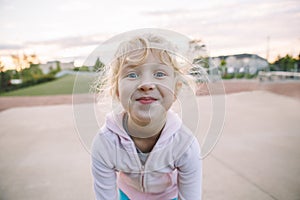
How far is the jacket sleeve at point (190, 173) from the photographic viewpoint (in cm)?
66

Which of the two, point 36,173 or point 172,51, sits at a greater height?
point 172,51

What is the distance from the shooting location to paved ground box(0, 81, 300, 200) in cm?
107

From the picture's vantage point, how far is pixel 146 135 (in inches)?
26.1

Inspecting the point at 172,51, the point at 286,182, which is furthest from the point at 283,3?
the point at 172,51

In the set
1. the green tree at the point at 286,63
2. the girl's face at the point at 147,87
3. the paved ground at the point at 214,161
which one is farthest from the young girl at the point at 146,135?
the green tree at the point at 286,63

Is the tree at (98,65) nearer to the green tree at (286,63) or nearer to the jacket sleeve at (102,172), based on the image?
the jacket sleeve at (102,172)

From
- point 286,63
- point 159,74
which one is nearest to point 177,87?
point 159,74

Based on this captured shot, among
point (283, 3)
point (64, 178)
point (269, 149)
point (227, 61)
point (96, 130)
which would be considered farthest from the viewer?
point (269, 149)

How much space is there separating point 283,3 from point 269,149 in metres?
0.70

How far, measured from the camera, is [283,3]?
1.33 metres

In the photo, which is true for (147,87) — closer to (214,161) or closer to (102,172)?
(102,172)

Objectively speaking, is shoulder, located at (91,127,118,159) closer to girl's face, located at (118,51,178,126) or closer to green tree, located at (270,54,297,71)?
girl's face, located at (118,51,178,126)

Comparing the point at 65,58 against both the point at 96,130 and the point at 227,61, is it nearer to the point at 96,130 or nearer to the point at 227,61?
the point at 96,130

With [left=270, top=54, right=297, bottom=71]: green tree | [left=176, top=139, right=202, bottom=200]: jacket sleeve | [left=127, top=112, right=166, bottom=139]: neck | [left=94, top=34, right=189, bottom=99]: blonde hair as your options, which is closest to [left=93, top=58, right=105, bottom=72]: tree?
[left=94, top=34, right=189, bottom=99]: blonde hair
